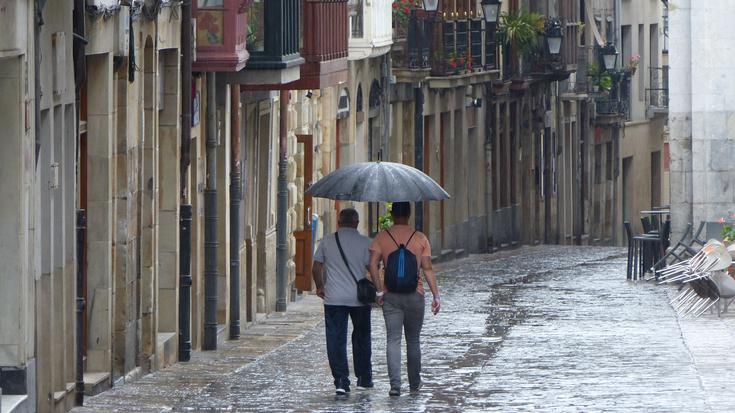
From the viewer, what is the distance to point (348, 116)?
33000 mm

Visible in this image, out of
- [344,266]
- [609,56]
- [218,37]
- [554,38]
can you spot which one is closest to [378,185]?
[344,266]

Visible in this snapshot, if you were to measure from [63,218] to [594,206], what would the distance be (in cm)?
4319

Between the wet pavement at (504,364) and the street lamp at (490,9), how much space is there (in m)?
15.0

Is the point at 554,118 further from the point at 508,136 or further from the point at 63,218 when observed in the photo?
the point at 63,218

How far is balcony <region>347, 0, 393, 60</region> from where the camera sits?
3288cm

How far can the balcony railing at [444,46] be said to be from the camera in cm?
3800

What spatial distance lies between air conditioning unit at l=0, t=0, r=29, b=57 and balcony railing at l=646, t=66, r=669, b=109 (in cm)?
4998

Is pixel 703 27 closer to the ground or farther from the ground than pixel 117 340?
farther from the ground

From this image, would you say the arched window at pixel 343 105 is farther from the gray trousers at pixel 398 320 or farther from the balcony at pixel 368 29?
Answer: the gray trousers at pixel 398 320

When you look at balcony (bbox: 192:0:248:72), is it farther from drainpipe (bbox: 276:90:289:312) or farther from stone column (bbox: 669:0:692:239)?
stone column (bbox: 669:0:692:239)

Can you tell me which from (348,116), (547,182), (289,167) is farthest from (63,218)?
(547,182)

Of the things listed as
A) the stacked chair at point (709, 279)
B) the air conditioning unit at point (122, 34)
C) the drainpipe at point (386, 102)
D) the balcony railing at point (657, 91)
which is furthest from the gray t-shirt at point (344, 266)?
the balcony railing at point (657, 91)

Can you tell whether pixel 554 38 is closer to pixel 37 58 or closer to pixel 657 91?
pixel 657 91

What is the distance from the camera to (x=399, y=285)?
15398mm
